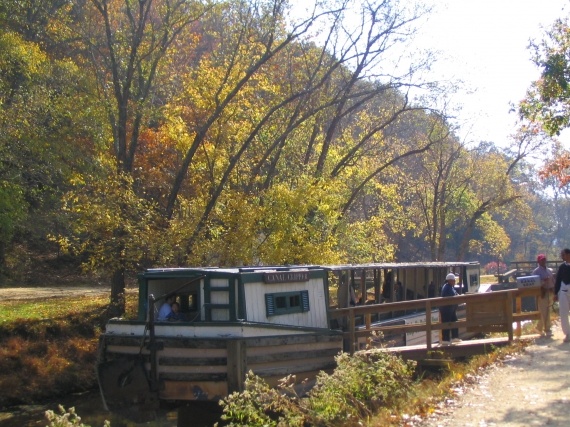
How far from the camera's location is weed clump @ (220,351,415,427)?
9.42 meters

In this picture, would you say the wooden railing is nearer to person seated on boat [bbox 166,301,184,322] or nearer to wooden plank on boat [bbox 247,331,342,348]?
wooden plank on boat [bbox 247,331,342,348]

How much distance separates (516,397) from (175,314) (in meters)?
8.12

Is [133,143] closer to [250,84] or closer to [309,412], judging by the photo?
[250,84]

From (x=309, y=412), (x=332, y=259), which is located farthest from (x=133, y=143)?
(x=309, y=412)

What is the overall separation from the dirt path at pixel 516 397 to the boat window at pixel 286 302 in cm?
536

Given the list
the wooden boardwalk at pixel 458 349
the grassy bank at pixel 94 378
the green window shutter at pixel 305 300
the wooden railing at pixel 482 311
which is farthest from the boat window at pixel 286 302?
the wooden boardwalk at pixel 458 349

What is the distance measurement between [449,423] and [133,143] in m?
19.5

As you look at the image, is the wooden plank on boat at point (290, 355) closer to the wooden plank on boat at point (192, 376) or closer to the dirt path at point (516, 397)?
the wooden plank on boat at point (192, 376)

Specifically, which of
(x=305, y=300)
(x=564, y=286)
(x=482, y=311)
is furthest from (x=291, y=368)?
(x=564, y=286)

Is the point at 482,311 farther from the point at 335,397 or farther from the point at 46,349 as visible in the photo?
the point at 46,349

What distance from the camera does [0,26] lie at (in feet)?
83.9

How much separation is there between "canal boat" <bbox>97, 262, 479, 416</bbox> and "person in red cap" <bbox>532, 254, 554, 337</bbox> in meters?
4.51

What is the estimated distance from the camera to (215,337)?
14.3 metres

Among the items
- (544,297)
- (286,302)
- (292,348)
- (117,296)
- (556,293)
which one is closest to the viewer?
(556,293)
